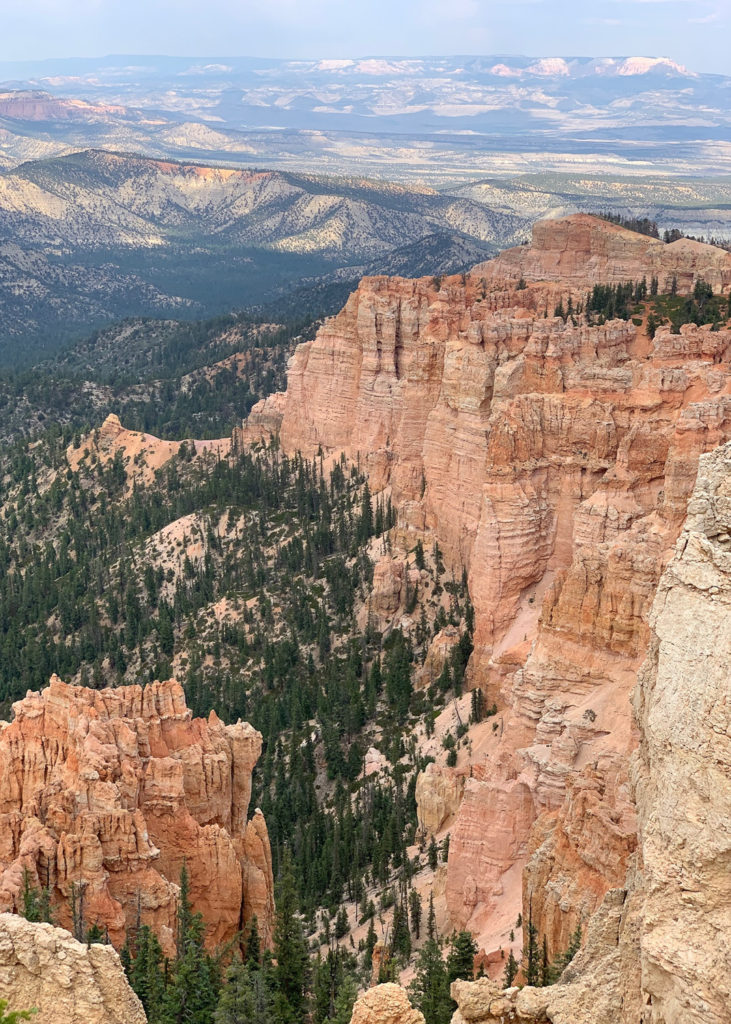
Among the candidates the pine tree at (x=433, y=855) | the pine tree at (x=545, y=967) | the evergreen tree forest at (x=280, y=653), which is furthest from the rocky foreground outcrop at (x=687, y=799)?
the pine tree at (x=433, y=855)

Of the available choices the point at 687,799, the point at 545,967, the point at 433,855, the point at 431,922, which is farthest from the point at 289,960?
the point at 687,799

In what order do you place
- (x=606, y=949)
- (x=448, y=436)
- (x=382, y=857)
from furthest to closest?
(x=448, y=436) < (x=382, y=857) < (x=606, y=949)

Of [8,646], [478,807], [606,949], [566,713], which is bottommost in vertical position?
[8,646]

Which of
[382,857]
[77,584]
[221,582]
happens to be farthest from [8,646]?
[382,857]

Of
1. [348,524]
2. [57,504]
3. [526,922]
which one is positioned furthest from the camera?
[57,504]

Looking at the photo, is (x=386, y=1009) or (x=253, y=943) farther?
(x=253, y=943)

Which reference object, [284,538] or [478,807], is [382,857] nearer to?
[478,807]

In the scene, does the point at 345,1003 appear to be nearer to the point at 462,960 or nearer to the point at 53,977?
the point at 462,960
